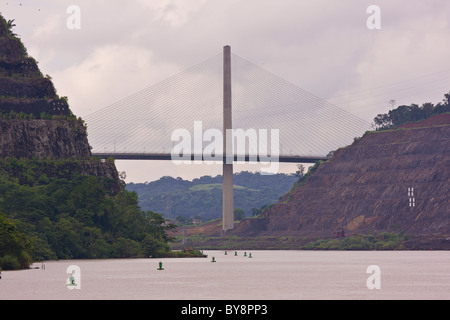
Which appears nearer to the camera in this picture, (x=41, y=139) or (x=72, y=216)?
(x=72, y=216)

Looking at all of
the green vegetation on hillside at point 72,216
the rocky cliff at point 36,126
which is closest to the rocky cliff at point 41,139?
the rocky cliff at point 36,126

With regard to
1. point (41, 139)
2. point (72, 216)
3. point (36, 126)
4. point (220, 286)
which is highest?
point (36, 126)

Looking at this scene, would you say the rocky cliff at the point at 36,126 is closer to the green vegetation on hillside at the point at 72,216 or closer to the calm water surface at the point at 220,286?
the green vegetation on hillside at the point at 72,216

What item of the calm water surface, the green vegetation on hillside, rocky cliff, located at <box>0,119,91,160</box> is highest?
rocky cliff, located at <box>0,119,91,160</box>

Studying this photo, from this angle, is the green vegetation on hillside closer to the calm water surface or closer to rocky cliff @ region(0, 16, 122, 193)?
rocky cliff @ region(0, 16, 122, 193)

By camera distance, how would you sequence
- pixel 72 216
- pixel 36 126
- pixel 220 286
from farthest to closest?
pixel 36 126
pixel 72 216
pixel 220 286

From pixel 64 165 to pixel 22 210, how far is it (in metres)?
21.1

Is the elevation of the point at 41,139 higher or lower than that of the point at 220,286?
higher

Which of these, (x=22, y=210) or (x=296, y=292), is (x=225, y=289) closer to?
(x=296, y=292)

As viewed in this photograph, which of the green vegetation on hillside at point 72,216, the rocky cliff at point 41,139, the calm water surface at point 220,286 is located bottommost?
the calm water surface at point 220,286

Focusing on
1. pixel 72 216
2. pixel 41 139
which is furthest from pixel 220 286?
pixel 41 139

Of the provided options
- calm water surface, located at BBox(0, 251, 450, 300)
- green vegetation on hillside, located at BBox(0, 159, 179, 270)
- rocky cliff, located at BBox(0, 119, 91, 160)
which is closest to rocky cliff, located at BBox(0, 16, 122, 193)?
rocky cliff, located at BBox(0, 119, 91, 160)

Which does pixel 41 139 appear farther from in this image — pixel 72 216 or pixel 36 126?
pixel 72 216

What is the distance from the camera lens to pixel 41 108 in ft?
449
